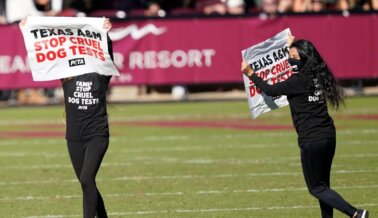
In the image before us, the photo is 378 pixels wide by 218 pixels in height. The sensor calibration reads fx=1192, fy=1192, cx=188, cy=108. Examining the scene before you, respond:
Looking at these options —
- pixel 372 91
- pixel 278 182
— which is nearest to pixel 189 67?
pixel 372 91

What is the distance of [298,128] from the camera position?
426 inches

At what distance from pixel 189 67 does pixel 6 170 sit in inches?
406

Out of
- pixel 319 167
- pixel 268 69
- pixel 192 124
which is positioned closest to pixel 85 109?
pixel 268 69

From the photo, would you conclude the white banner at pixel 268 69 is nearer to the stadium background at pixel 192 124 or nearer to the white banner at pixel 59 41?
the stadium background at pixel 192 124

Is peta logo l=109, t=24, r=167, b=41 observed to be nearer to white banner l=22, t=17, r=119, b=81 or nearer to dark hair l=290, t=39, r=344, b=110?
white banner l=22, t=17, r=119, b=81

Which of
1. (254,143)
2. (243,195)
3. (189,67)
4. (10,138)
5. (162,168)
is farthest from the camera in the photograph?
(189,67)

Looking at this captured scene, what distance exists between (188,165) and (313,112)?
235 inches

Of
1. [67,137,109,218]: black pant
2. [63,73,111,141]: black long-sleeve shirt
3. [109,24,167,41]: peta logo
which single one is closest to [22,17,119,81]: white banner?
[63,73,111,141]: black long-sleeve shirt

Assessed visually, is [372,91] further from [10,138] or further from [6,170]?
[6,170]

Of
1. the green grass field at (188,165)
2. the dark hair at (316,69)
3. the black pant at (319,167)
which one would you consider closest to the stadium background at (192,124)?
the green grass field at (188,165)

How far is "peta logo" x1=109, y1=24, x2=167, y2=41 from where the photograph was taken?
2584cm

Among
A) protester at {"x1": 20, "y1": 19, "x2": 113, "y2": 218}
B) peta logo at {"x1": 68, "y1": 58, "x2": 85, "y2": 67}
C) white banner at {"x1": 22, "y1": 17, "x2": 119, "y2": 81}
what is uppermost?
white banner at {"x1": 22, "y1": 17, "x2": 119, "y2": 81}

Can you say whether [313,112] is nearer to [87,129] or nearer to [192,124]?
[87,129]

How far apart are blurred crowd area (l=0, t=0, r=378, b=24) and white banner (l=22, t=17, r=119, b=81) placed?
14.8m
